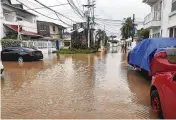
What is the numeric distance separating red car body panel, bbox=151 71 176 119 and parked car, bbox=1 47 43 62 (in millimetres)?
15326

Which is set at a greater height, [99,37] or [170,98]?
[99,37]

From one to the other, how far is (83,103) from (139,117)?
173 centimetres

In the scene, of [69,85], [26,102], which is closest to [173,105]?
[26,102]

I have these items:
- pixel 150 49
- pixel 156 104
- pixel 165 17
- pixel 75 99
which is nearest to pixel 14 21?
pixel 165 17

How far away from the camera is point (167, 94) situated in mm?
4289

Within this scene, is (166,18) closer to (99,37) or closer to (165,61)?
(165,61)

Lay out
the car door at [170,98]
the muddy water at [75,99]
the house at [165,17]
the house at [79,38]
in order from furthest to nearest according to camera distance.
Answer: the house at [79,38] < the house at [165,17] < the muddy water at [75,99] < the car door at [170,98]

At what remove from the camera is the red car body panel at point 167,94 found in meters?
4.04

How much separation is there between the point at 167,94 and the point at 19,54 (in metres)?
16.3

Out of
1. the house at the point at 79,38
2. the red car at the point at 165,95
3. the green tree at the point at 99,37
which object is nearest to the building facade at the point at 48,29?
the house at the point at 79,38

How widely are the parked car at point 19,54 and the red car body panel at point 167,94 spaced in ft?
50.3

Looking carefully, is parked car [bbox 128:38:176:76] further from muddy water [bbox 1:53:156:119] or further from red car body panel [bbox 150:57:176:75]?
muddy water [bbox 1:53:156:119]

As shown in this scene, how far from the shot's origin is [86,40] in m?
40.1

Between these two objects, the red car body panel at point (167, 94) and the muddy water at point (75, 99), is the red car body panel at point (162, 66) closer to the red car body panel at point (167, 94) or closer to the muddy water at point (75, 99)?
the muddy water at point (75, 99)
